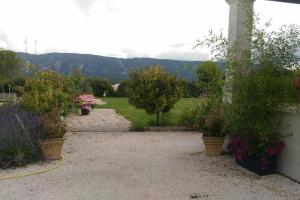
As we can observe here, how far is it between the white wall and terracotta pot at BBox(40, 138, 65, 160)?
3653 millimetres


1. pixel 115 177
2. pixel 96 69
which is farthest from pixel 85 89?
pixel 96 69

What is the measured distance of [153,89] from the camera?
1005 cm

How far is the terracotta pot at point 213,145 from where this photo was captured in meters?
6.98

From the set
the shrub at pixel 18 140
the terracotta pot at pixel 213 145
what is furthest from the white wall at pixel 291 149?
the shrub at pixel 18 140

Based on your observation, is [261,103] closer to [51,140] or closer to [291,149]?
[291,149]

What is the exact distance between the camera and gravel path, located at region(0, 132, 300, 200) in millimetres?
4746

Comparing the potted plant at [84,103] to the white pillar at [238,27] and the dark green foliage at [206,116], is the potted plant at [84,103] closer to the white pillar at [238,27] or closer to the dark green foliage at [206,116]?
the dark green foliage at [206,116]

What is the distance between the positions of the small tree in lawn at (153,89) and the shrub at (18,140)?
12.2 ft

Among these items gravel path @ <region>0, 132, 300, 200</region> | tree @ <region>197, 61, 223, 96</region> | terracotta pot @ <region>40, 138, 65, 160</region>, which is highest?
tree @ <region>197, 61, 223, 96</region>

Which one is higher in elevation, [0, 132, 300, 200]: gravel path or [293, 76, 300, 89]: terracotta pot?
[293, 76, 300, 89]: terracotta pot

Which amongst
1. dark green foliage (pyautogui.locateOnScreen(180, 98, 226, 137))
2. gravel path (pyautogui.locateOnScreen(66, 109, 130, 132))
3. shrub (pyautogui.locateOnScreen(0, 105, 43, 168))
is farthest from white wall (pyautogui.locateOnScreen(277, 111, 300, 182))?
gravel path (pyautogui.locateOnScreen(66, 109, 130, 132))

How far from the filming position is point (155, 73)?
1013 centimetres

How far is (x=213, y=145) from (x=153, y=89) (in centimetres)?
341

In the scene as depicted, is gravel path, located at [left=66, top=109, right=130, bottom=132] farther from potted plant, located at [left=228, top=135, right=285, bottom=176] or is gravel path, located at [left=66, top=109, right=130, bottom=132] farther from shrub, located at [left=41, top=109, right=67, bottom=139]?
potted plant, located at [left=228, top=135, right=285, bottom=176]
